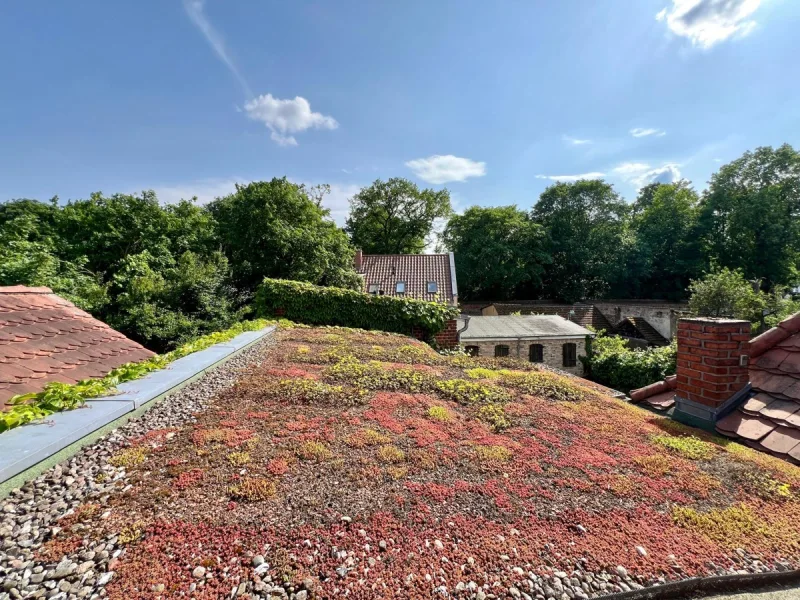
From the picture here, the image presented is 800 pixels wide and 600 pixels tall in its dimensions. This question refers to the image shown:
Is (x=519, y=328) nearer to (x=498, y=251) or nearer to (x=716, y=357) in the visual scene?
(x=498, y=251)

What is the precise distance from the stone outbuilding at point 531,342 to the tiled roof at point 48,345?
43.0ft

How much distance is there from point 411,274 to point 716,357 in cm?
1760

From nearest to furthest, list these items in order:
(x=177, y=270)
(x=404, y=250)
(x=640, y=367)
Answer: (x=177, y=270), (x=640, y=367), (x=404, y=250)

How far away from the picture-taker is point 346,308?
10172mm

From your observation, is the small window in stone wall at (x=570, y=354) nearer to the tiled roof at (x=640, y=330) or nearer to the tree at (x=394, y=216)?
the tiled roof at (x=640, y=330)

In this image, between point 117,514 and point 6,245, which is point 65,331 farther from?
point 6,245

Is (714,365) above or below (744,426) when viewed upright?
above

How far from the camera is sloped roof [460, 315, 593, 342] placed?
15762mm

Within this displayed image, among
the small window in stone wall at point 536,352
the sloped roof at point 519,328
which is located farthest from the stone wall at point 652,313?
the small window in stone wall at point 536,352

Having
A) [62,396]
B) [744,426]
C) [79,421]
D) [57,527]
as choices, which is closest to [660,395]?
[744,426]

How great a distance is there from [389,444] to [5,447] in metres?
2.32

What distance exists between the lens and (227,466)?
2.25m

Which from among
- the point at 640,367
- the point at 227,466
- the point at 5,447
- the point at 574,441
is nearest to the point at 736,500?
the point at 574,441

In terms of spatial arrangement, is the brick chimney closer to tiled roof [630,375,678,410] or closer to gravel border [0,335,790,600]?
tiled roof [630,375,678,410]
